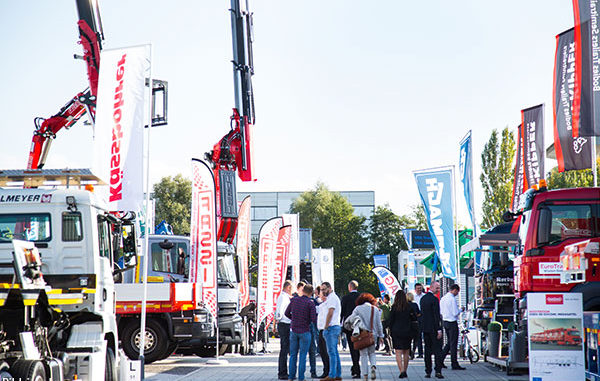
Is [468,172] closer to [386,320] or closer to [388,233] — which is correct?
[386,320]

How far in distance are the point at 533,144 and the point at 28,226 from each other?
15.4 m

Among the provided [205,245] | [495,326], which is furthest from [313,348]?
[495,326]

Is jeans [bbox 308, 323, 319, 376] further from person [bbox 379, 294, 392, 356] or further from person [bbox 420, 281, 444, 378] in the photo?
person [bbox 379, 294, 392, 356]

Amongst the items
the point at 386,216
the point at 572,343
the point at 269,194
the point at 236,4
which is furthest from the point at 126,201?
the point at 269,194

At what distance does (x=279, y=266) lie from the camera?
82.6ft

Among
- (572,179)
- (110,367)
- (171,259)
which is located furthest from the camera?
(572,179)

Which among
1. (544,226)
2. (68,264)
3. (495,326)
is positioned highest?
(544,226)

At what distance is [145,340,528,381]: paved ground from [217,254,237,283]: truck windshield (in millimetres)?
2167

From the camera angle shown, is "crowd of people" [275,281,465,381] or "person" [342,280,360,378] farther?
"person" [342,280,360,378]

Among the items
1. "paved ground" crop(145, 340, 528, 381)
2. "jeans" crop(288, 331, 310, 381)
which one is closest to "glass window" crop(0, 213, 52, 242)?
"paved ground" crop(145, 340, 528, 381)

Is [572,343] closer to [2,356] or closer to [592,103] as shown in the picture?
[592,103]

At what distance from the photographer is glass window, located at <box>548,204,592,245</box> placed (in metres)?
13.6

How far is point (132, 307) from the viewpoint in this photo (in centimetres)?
1744

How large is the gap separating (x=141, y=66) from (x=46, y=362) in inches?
297
